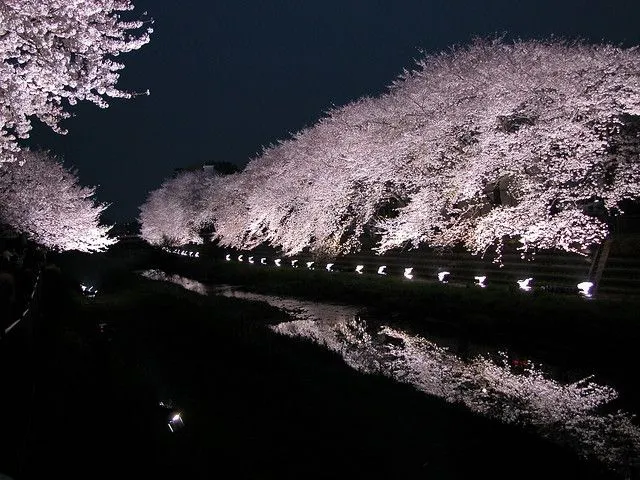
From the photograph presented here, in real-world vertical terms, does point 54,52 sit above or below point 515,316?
above

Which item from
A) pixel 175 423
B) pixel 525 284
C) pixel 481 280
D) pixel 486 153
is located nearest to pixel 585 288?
pixel 525 284

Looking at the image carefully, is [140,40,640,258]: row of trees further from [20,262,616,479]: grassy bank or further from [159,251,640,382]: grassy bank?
[20,262,616,479]: grassy bank

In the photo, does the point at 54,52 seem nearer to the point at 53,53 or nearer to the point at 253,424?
the point at 53,53

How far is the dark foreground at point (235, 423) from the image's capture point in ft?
19.9

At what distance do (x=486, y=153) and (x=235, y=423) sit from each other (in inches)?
530

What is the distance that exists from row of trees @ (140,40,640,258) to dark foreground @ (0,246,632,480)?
9.22m

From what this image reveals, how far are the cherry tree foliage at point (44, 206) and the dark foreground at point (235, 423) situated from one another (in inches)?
832

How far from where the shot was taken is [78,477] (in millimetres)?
5504

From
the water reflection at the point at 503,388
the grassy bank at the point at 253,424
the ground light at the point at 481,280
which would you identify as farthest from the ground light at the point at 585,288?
the grassy bank at the point at 253,424

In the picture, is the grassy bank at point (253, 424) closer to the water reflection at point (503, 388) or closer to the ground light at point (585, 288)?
the water reflection at point (503, 388)

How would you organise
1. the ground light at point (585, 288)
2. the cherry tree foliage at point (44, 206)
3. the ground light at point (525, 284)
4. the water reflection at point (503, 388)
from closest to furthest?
the water reflection at point (503, 388)
the ground light at point (585, 288)
the ground light at point (525, 284)
the cherry tree foliage at point (44, 206)

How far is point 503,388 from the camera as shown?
10.0 m

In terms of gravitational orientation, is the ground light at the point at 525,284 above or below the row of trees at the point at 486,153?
below

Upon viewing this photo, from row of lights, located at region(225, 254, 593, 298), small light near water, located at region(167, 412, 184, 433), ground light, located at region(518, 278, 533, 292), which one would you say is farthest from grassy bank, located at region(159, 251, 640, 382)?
small light near water, located at region(167, 412, 184, 433)
